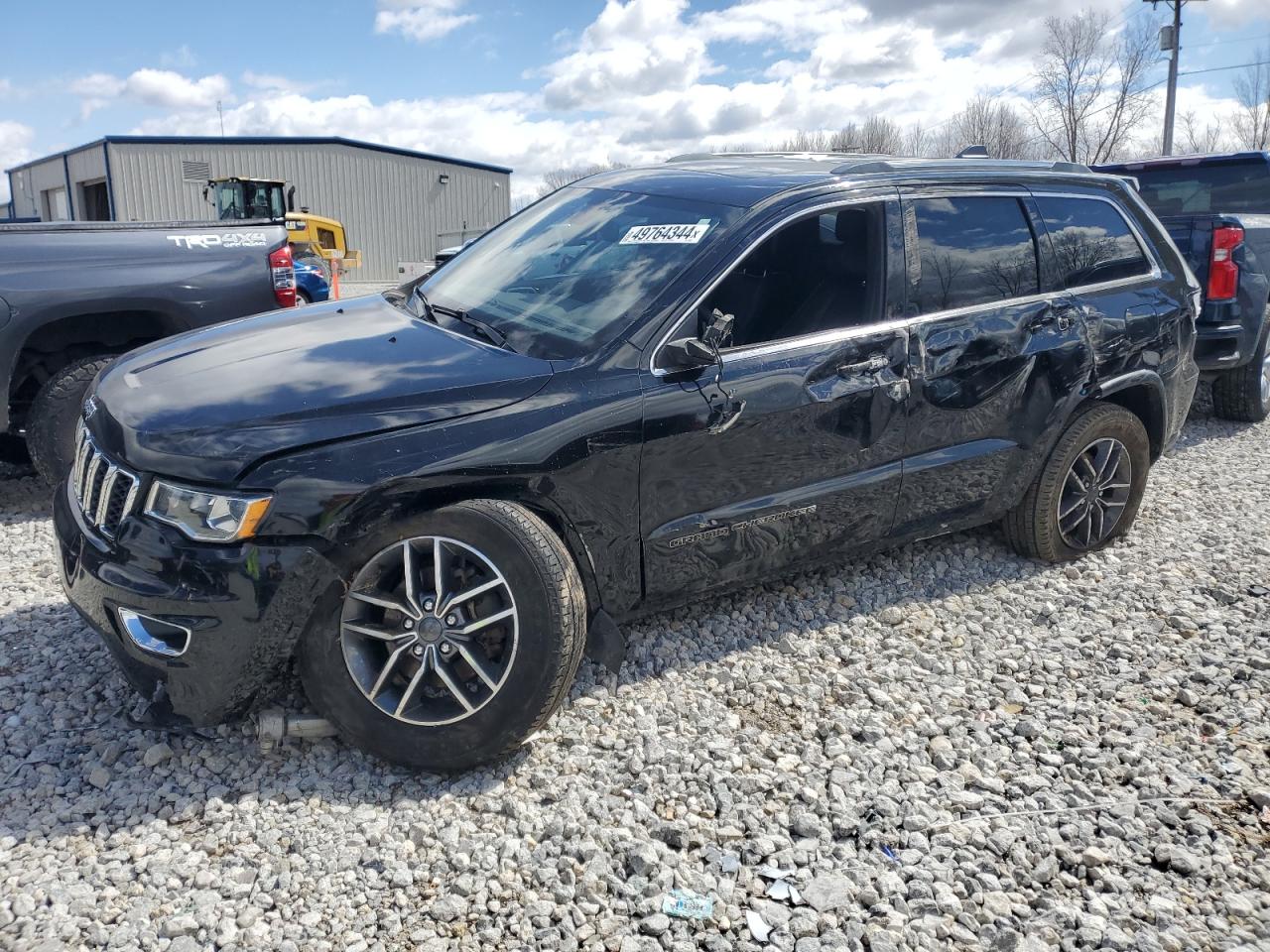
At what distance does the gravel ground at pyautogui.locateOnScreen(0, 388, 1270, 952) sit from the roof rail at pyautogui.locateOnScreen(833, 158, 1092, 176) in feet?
5.91

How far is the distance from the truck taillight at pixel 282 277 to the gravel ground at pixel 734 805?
231cm

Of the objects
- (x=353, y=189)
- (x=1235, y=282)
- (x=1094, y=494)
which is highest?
(x=353, y=189)

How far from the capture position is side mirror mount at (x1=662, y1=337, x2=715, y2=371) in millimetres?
3174

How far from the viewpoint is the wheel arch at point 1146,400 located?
4.57 metres

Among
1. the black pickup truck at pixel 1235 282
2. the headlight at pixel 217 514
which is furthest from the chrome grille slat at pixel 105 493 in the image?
the black pickup truck at pixel 1235 282

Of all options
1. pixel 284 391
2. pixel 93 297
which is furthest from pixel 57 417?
pixel 284 391

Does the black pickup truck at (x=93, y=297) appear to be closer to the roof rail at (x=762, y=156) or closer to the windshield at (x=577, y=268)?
the windshield at (x=577, y=268)

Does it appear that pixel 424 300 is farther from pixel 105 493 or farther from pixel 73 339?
pixel 73 339

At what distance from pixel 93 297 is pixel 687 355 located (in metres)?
3.70

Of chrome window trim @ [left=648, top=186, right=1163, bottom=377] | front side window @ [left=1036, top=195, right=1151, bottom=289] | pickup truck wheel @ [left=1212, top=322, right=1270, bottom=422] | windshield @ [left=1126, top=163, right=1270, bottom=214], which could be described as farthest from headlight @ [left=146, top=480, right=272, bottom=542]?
windshield @ [left=1126, top=163, right=1270, bottom=214]

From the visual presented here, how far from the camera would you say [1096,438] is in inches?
178

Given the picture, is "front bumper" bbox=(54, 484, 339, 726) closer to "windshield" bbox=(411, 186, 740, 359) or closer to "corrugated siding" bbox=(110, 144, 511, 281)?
"windshield" bbox=(411, 186, 740, 359)

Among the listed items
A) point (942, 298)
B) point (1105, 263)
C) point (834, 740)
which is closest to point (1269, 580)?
point (1105, 263)

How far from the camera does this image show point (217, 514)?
2715mm
